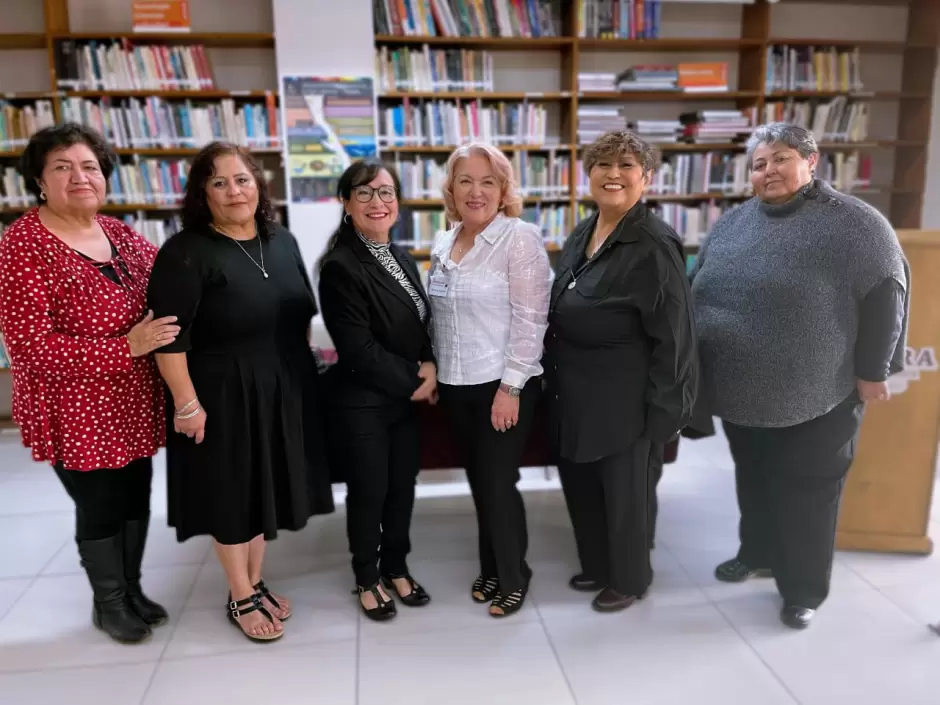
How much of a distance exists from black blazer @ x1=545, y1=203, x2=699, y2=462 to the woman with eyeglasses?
1.48 ft

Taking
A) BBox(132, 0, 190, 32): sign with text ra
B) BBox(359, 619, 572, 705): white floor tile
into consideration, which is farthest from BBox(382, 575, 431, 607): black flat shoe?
BBox(132, 0, 190, 32): sign with text ra

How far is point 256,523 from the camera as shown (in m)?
1.98

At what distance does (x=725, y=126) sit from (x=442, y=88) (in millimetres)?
1976

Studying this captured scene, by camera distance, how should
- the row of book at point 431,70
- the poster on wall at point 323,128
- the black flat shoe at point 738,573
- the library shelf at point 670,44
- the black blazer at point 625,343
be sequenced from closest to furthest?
the black blazer at point 625,343 → the black flat shoe at point 738,573 → the poster on wall at point 323,128 → the row of book at point 431,70 → the library shelf at point 670,44

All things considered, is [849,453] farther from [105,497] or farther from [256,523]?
[105,497]

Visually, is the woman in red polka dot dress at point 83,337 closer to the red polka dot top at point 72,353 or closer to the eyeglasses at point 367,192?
the red polka dot top at point 72,353

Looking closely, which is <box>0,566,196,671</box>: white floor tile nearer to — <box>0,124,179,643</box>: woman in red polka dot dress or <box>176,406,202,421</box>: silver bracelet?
<box>0,124,179,643</box>: woman in red polka dot dress

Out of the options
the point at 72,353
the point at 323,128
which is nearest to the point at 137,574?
the point at 72,353

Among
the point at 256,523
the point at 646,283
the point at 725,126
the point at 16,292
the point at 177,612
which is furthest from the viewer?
the point at 725,126

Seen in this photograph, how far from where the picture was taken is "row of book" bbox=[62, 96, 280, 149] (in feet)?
13.0

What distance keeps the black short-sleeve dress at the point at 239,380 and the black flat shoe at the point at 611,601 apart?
3.33ft

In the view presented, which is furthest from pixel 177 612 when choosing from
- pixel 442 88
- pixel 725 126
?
pixel 725 126

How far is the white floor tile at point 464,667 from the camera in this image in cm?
179

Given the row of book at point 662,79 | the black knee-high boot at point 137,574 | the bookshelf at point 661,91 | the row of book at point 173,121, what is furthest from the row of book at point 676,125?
the black knee-high boot at point 137,574
